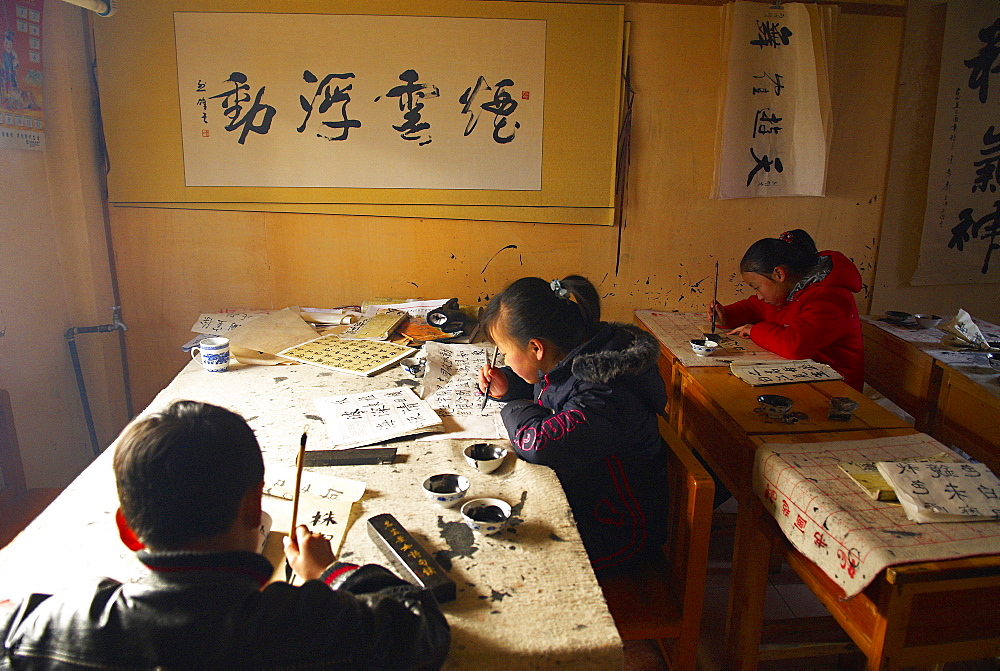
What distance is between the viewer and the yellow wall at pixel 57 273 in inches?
89.5

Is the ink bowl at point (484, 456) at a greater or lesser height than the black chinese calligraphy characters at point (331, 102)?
lesser

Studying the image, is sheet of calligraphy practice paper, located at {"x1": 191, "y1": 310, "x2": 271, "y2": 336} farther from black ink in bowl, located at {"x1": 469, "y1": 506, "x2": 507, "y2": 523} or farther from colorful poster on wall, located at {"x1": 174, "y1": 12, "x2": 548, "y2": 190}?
black ink in bowl, located at {"x1": 469, "y1": 506, "x2": 507, "y2": 523}

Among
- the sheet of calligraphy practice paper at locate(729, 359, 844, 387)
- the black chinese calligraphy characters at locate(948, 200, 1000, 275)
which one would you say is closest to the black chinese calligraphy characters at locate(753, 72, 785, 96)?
the black chinese calligraphy characters at locate(948, 200, 1000, 275)

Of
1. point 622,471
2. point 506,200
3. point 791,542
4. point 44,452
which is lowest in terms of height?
point 44,452

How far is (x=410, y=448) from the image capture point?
1.52 metres

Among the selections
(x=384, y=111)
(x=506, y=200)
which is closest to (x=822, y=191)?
(x=506, y=200)

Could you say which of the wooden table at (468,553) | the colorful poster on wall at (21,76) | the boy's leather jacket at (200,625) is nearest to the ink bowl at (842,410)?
the wooden table at (468,553)

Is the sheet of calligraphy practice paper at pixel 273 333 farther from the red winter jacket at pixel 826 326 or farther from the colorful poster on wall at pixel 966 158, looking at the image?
the colorful poster on wall at pixel 966 158

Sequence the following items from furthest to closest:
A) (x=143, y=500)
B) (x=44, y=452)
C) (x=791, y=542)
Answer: (x=44, y=452) → (x=791, y=542) → (x=143, y=500)

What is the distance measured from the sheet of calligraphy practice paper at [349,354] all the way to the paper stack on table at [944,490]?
1.41 meters

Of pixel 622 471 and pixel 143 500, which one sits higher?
pixel 143 500

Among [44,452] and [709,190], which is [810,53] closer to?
[709,190]

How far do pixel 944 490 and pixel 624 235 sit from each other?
5.90 ft

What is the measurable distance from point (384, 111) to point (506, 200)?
0.62 meters
